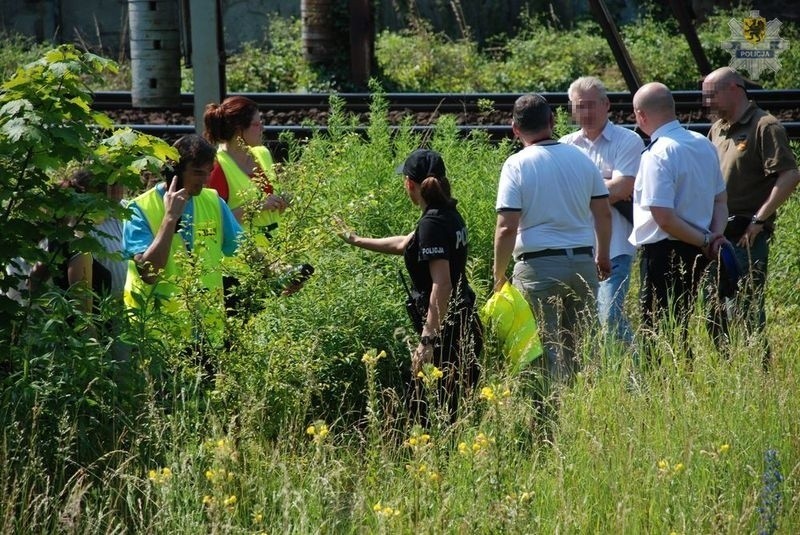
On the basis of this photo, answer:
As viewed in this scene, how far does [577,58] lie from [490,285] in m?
14.9

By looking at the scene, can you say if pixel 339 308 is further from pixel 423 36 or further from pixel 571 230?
pixel 423 36

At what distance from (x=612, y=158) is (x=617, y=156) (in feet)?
0.11

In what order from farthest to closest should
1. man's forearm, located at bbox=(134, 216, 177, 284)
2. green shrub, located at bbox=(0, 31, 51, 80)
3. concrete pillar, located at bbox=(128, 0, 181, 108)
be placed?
green shrub, located at bbox=(0, 31, 51, 80) → concrete pillar, located at bbox=(128, 0, 181, 108) → man's forearm, located at bbox=(134, 216, 177, 284)

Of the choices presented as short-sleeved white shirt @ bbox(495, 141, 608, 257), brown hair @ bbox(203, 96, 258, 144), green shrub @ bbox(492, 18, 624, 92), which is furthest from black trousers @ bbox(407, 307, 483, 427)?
green shrub @ bbox(492, 18, 624, 92)

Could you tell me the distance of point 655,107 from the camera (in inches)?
271

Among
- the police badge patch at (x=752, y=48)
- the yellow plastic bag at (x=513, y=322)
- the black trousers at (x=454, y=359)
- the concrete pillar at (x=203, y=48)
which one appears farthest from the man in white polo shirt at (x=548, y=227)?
the police badge patch at (x=752, y=48)

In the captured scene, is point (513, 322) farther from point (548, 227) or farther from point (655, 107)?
point (655, 107)

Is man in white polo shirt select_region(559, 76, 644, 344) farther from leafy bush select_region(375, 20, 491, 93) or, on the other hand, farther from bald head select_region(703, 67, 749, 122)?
leafy bush select_region(375, 20, 491, 93)

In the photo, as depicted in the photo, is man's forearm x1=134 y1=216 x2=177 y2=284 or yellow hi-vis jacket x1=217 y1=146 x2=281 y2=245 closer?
man's forearm x1=134 y1=216 x2=177 y2=284

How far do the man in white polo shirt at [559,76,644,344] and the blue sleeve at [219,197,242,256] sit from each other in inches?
84.6

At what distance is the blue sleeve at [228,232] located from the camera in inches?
249

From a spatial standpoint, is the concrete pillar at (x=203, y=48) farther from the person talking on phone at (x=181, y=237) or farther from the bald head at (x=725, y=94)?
the bald head at (x=725, y=94)

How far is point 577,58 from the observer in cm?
2186

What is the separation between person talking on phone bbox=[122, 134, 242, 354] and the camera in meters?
5.69
